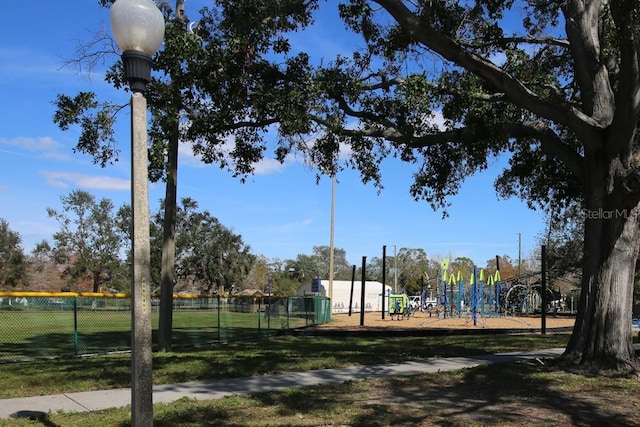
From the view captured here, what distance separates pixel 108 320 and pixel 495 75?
1909cm

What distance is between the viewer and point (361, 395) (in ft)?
27.4

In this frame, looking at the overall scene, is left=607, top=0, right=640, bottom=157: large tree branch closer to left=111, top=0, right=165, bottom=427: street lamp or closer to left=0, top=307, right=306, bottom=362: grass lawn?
left=111, top=0, right=165, bottom=427: street lamp

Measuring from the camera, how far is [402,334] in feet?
73.4

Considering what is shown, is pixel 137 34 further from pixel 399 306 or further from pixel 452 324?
pixel 399 306

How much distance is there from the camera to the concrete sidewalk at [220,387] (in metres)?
7.73

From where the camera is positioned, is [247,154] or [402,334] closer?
[247,154]

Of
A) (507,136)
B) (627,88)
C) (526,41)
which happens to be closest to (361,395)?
(507,136)

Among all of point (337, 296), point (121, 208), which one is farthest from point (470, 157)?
point (121, 208)

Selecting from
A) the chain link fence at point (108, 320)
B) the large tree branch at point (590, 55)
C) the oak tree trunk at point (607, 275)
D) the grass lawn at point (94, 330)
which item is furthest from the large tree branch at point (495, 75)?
the grass lawn at point (94, 330)

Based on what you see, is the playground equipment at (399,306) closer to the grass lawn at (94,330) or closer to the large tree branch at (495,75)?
the grass lawn at (94,330)

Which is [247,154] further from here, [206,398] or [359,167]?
[206,398]

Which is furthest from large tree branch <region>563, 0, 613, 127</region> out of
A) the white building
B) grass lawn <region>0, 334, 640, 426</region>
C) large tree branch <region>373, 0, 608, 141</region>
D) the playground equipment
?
the white building

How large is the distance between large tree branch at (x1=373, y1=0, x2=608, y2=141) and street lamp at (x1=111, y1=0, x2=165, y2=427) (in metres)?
6.38

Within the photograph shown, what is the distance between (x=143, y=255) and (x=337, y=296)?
4912 centimetres
